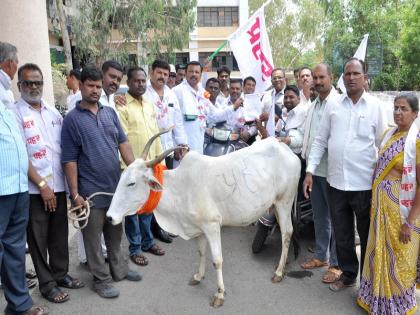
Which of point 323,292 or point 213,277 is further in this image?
point 213,277

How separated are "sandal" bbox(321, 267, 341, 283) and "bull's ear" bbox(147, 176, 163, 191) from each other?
183 centimetres

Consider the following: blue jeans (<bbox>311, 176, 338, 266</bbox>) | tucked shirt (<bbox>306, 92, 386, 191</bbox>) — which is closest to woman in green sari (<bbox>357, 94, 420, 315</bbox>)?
tucked shirt (<bbox>306, 92, 386, 191</bbox>)

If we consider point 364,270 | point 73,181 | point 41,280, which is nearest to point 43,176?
point 73,181

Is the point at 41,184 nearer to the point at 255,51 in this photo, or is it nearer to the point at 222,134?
the point at 222,134

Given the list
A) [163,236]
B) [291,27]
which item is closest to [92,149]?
[163,236]

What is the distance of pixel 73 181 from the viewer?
342 cm

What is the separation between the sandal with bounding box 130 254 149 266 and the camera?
Answer: 4.30 m

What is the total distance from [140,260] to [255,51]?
355 centimetres

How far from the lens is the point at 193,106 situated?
17.3 ft

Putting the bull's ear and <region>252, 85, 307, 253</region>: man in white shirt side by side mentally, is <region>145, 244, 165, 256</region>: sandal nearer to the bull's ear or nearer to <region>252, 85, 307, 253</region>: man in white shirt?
<region>252, 85, 307, 253</region>: man in white shirt

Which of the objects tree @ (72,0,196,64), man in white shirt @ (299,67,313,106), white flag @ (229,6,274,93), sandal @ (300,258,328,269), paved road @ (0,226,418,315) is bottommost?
→ paved road @ (0,226,418,315)

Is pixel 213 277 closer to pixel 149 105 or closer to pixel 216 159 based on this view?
pixel 216 159

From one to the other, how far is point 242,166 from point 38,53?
3.83 meters

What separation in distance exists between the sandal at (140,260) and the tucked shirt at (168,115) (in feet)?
4.19
